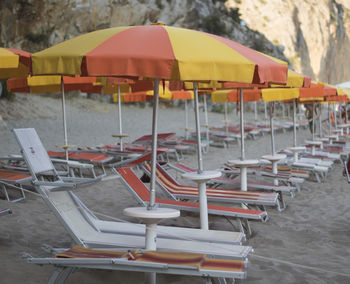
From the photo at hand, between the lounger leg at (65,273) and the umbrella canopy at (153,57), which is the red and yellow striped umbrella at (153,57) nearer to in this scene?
the umbrella canopy at (153,57)

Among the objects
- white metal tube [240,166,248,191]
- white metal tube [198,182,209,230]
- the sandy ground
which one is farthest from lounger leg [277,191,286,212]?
white metal tube [198,182,209,230]

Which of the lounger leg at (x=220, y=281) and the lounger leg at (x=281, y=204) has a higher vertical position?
the lounger leg at (x=220, y=281)

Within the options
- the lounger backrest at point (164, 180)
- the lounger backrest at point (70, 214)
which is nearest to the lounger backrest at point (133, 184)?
the lounger backrest at point (164, 180)

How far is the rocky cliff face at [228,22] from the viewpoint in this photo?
2273cm

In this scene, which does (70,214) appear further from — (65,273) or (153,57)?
(153,57)

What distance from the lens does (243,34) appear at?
36031 millimetres

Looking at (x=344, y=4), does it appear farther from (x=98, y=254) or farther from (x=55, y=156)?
(x=98, y=254)

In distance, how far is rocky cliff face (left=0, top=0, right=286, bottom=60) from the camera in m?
21.9

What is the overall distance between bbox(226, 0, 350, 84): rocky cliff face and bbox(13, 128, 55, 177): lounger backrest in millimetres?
37442

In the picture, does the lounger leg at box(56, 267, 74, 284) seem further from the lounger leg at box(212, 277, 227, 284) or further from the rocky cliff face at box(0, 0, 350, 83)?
the rocky cliff face at box(0, 0, 350, 83)

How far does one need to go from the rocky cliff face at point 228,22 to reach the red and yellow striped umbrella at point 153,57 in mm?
19690

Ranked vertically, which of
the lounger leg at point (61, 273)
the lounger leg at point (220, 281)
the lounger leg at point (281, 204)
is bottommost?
the lounger leg at point (281, 204)

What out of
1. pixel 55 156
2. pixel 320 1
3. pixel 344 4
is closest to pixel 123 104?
pixel 55 156

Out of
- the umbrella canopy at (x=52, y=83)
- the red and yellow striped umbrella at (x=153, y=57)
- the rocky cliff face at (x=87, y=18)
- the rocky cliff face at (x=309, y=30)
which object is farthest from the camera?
the rocky cliff face at (x=309, y=30)
